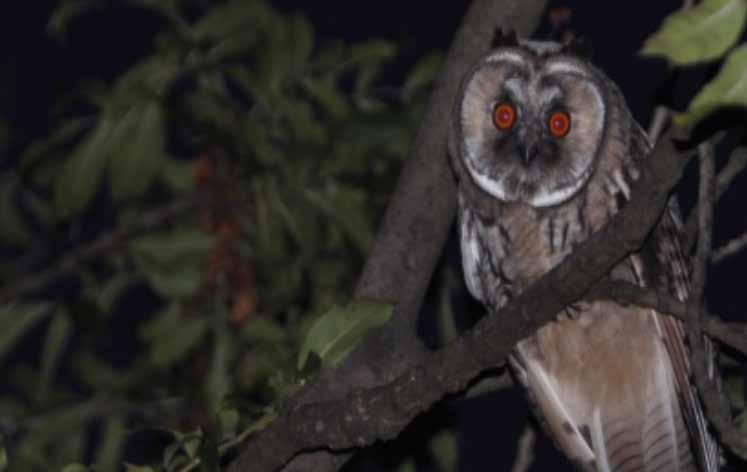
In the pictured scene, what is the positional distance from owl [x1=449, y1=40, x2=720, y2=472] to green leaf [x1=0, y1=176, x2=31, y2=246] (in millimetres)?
1098

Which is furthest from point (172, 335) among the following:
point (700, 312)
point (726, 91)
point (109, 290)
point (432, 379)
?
point (726, 91)

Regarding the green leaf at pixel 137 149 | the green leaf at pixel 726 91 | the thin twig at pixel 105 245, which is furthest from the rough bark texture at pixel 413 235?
the green leaf at pixel 726 91

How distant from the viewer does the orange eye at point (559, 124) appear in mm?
2090

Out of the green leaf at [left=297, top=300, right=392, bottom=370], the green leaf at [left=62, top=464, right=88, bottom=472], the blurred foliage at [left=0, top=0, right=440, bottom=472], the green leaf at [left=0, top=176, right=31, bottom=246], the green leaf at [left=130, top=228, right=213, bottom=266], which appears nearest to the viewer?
the green leaf at [left=62, top=464, right=88, bottom=472]

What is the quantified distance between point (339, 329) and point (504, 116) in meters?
0.61

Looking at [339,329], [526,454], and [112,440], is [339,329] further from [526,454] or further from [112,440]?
[112,440]

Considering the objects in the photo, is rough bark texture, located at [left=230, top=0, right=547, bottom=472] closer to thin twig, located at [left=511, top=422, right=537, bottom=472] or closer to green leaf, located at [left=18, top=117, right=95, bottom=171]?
thin twig, located at [left=511, top=422, right=537, bottom=472]

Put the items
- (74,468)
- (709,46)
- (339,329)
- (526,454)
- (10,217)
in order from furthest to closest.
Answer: (10,217)
(526,454)
(339,329)
(74,468)
(709,46)

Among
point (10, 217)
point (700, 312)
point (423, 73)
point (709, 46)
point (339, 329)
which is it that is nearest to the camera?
point (709, 46)

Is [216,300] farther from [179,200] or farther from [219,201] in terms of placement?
[179,200]

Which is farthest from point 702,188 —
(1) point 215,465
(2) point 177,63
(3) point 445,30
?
(3) point 445,30

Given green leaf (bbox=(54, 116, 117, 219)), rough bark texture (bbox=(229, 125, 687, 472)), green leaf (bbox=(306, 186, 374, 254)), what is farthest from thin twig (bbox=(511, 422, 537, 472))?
green leaf (bbox=(54, 116, 117, 219))

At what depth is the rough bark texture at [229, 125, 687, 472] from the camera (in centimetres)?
142

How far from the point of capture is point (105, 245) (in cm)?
268
